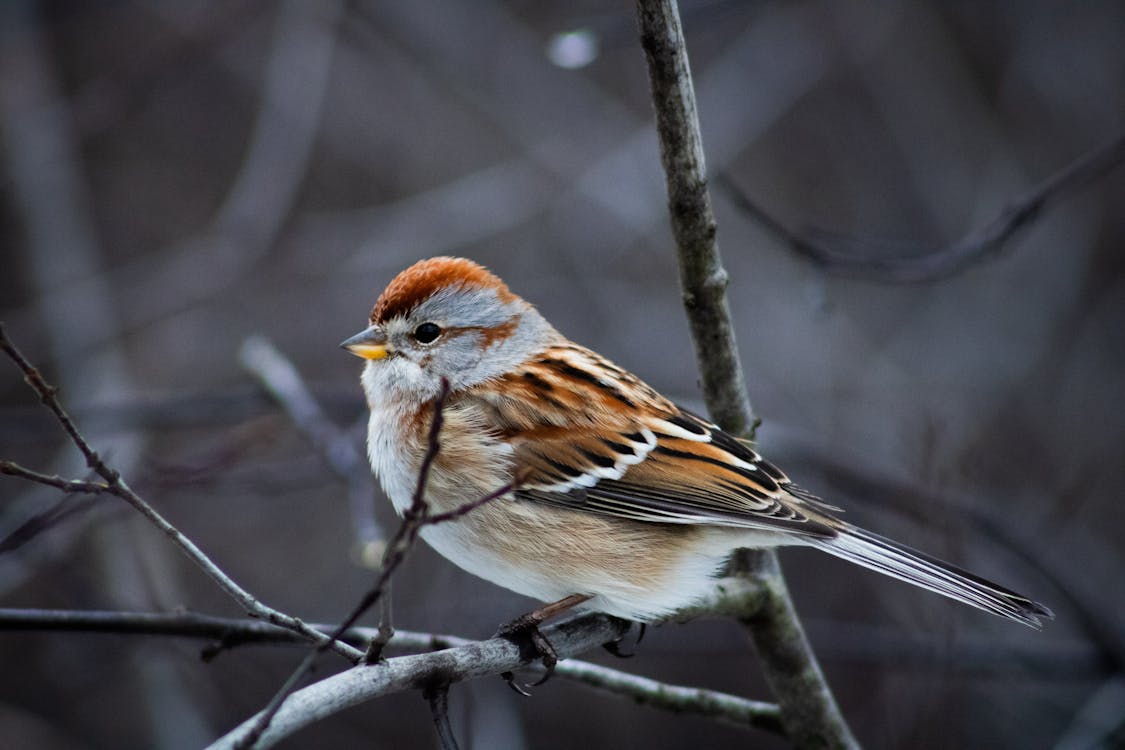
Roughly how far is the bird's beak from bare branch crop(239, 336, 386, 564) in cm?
46

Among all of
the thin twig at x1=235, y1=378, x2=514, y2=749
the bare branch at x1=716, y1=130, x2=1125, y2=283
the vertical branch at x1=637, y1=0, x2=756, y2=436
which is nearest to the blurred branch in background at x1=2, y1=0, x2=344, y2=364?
the bare branch at x1=716, y1=130, x2=1125, y2=283

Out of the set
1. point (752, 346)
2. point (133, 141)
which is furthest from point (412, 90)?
point (752, 346)

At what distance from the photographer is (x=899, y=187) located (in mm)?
8109

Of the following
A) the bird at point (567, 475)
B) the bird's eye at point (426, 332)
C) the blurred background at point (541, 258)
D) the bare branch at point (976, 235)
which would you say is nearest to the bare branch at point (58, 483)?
the bird at point (567, 475)

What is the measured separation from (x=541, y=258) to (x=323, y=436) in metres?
4.12

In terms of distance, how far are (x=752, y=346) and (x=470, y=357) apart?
13.6ft

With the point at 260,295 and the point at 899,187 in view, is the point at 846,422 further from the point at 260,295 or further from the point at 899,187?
the point at 260,295

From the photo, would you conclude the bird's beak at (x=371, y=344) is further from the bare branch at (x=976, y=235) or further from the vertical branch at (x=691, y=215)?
Result: the bare branch at (x=976, y=235)

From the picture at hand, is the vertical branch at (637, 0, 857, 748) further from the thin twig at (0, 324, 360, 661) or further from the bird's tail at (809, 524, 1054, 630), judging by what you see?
the thin twig at (0, 324, 360, 661)

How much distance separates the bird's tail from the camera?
2.91 m

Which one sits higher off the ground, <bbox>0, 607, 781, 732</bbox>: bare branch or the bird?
the bird

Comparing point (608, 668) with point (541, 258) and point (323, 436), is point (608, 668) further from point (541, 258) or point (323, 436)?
point (541, 258)

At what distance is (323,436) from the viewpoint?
410 centimetres

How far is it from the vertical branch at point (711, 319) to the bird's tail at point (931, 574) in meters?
0.28
